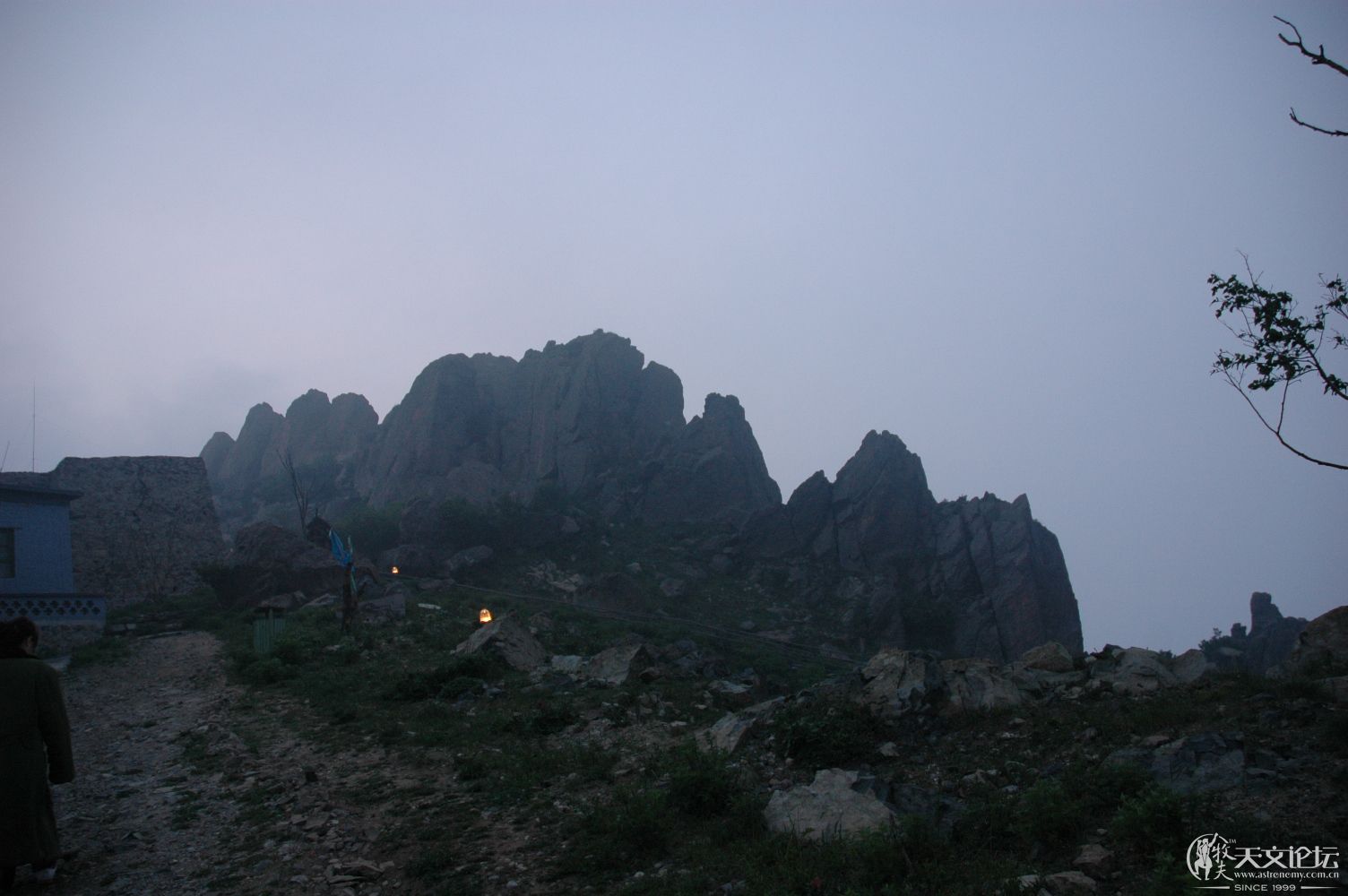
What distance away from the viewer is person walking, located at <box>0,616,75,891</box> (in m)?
6.28

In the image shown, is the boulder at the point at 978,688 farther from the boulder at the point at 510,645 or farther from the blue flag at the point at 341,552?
the blue flag at the point at 341,552

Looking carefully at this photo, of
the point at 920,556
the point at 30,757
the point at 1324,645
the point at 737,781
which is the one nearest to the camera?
the point at 30,757

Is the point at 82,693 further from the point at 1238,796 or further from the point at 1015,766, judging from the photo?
the point at 1238,796

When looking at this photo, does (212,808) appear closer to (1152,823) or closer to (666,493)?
(1152,823)

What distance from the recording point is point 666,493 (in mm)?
65562

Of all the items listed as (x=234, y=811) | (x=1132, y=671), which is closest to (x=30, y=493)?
(x=234, y=811)

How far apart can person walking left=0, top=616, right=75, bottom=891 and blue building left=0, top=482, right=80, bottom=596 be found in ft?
64.5

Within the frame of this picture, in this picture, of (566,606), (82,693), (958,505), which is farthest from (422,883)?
(958,505)

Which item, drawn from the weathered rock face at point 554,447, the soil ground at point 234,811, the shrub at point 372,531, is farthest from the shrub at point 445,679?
the weathered rock face at point 554,447

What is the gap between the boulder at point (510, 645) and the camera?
16.7 meters

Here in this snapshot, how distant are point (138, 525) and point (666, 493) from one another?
1489 inches

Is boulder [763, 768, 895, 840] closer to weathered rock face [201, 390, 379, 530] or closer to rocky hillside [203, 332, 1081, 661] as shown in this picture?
rocky hillside [203, 332, 1081, 661]

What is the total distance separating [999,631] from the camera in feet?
169

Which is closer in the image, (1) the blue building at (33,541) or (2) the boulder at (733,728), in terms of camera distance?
(2) the boulder at (733,728)
